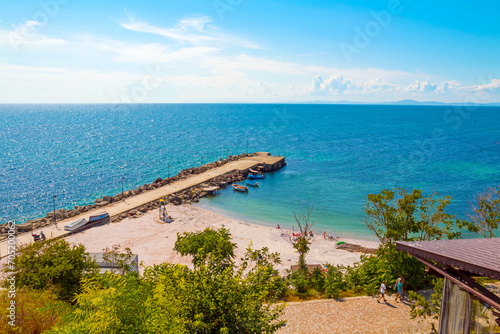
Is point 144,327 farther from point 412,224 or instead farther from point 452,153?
point 452,153

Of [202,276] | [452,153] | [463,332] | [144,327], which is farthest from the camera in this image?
[452,153]

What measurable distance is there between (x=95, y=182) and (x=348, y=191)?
48.5 meters

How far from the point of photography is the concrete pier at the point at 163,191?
114 ft

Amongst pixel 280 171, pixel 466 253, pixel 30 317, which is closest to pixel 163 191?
pixel 280 171

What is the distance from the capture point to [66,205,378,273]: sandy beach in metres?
29.2

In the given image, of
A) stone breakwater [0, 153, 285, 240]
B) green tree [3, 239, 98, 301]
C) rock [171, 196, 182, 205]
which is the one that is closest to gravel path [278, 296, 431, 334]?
green tree [3, 239, 98, 301]

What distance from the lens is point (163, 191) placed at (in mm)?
51562

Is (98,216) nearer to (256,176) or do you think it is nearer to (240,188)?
(240,188)

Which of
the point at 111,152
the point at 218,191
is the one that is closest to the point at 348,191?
the point at 218,191

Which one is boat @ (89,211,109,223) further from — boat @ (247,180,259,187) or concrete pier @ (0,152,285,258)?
boat @ (247,180,259,187)

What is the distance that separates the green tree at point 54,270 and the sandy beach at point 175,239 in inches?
440

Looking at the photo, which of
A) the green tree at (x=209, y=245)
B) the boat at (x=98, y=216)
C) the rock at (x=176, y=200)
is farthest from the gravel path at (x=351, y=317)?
the rock at (x=176, y=200)

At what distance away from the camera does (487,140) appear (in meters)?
115

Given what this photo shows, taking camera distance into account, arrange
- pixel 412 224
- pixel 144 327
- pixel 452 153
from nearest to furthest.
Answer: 1. pixel 144 327
2. pixel 412 224
3. pixel 452 153
